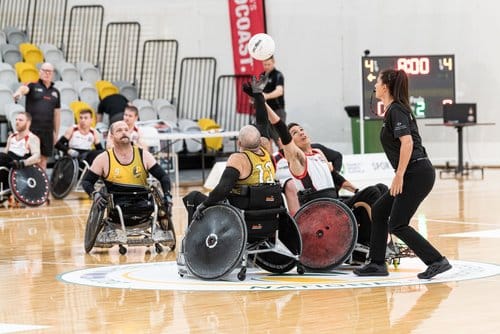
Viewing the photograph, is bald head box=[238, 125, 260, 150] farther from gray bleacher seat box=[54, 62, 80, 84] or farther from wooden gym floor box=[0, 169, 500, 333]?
gray bleacher seat box=[54, 62, 80, 84]

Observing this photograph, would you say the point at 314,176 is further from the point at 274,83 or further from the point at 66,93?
the point at 66,93

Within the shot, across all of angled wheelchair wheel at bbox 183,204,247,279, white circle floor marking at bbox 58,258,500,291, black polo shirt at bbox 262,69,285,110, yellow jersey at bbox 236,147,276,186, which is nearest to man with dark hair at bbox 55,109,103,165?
black polo shirt at bbox 262,69,285,110

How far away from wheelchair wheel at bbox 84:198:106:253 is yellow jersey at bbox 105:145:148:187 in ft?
1.29

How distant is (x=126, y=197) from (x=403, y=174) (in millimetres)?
3818

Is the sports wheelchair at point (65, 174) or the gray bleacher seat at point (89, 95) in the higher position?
the gray bleacher seat at point (89, 95)

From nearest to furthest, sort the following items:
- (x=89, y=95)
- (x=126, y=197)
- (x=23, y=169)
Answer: (x=126, y=197) → (x=23, y=169) → (x=89, y=95)

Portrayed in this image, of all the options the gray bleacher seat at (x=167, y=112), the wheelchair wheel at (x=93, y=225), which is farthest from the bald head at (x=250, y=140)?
the gray bleacher seat at (x=167, y=112)

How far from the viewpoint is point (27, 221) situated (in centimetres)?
1606

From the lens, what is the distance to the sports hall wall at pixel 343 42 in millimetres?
24906

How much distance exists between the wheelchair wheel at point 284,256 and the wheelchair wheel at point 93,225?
223 centimetres

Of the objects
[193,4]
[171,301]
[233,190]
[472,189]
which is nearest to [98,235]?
[233,190]

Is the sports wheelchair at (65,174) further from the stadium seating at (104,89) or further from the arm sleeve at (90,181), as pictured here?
the arm sleeve at (90,181)

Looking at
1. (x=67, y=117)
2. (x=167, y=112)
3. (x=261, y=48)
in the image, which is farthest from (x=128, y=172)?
(x=167, y=112)

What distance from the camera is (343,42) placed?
→ 2631 cm
